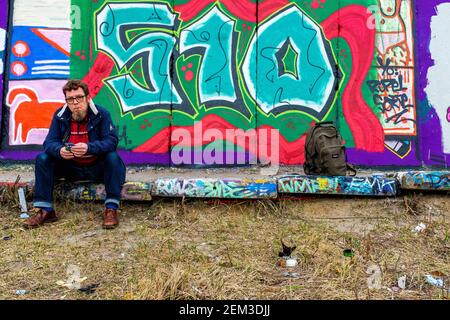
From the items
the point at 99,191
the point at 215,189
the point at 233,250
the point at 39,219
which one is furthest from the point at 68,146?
the point at 233,250

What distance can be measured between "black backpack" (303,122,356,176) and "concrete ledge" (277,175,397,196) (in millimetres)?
111

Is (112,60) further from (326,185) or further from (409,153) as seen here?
(409,153)

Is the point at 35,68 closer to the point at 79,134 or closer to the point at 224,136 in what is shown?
the point at 79,134

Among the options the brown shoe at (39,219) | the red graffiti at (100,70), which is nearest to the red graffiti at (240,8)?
the red graffiti at (100,70)

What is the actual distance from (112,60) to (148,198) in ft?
7.53

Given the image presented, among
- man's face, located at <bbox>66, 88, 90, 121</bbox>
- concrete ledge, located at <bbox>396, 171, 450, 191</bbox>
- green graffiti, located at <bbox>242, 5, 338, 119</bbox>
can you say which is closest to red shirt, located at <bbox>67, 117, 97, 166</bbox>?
man's face, located at <bbox>66, 88, 90, 121</bbox>

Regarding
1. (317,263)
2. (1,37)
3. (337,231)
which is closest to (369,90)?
(337,231)

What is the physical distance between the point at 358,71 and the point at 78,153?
3677 millimetres

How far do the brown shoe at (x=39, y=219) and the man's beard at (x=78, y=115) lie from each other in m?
0.87

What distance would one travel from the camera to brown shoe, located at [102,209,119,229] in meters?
3.94

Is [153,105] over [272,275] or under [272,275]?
over

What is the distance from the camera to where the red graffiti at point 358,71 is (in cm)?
573

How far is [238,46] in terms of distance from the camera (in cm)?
574

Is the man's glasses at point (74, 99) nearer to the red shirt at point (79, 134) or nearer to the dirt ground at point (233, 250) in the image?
the red shirt at point (79, 134)
